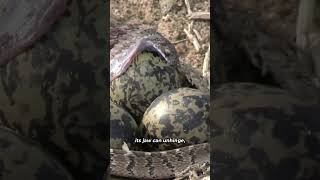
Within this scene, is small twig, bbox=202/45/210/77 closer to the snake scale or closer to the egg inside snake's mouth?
the snake scale

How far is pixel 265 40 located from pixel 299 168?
7 centimetres

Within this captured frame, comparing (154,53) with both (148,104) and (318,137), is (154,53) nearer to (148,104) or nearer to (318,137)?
(148,104)

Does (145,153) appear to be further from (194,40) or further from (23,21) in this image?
(23,21)

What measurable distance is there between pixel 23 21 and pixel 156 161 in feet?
1.17

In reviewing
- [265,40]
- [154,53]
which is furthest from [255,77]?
[154,53]

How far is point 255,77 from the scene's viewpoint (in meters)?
0.27

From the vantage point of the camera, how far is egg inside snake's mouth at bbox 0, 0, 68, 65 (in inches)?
10.7

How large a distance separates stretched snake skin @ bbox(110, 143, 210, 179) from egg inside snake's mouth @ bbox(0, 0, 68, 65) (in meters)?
0.30

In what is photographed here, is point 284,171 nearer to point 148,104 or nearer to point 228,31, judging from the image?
point 228,31

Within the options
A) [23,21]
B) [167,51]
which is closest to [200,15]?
[167,51]

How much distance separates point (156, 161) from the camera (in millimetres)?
603

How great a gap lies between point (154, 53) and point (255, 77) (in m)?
0.35

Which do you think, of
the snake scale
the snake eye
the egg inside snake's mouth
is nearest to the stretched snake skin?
the snake scale

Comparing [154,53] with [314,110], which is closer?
[314,110]
